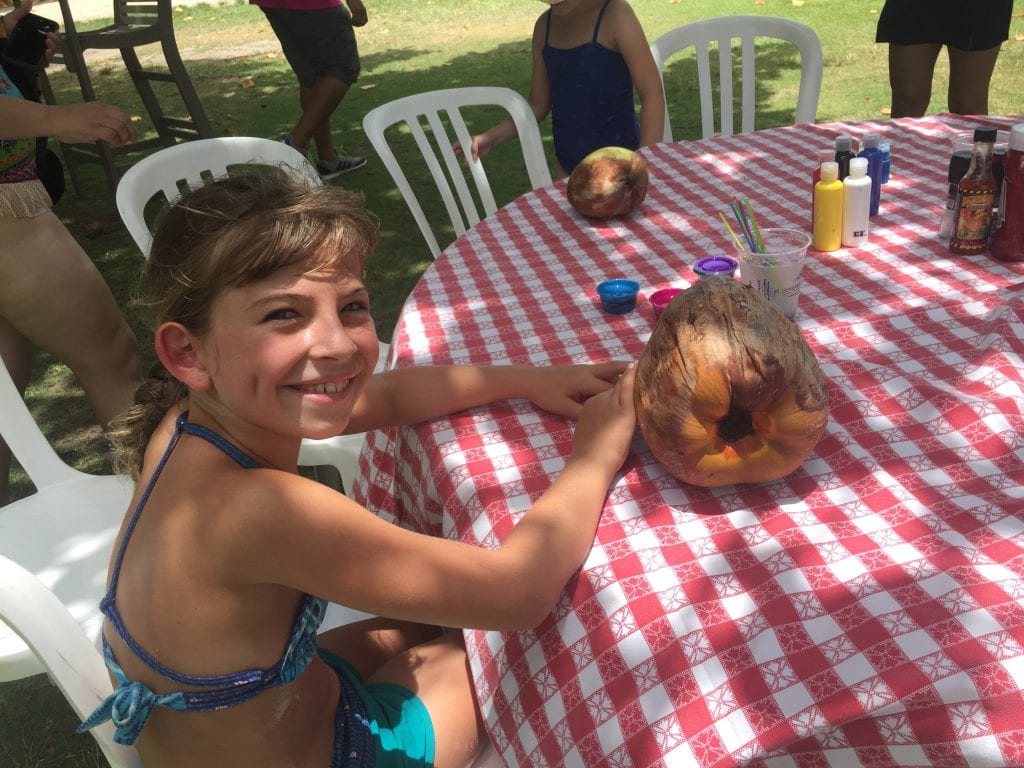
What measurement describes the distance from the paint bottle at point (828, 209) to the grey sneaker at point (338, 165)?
16.1ft

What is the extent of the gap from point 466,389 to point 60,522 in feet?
4.11

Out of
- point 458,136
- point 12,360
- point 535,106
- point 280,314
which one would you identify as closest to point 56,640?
point 280,314

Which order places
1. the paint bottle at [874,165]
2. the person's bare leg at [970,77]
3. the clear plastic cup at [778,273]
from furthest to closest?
the person's bare leg at [970,77]
the paint bottle at [874,165]
the clear plastic cup at [778,273]

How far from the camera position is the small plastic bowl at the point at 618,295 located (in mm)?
1854

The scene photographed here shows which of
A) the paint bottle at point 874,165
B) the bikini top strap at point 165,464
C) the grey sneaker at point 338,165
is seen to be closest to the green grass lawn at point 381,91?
the grey sneaker at point 338,165

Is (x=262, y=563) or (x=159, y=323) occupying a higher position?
(x=159, y=323)

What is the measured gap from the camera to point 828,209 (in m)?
2.00

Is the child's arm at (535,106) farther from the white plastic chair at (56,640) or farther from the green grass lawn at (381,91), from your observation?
the white plastic chair at (56,640)

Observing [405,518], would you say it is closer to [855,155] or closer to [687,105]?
[855,155]

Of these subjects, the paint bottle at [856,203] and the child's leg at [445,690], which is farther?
the paint bottle at [856,203]

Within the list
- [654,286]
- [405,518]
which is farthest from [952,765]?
[654,286]

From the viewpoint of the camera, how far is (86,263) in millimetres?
2699

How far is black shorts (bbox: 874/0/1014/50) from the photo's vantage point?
4.26 metres

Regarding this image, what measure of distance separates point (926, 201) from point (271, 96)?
774 cm
